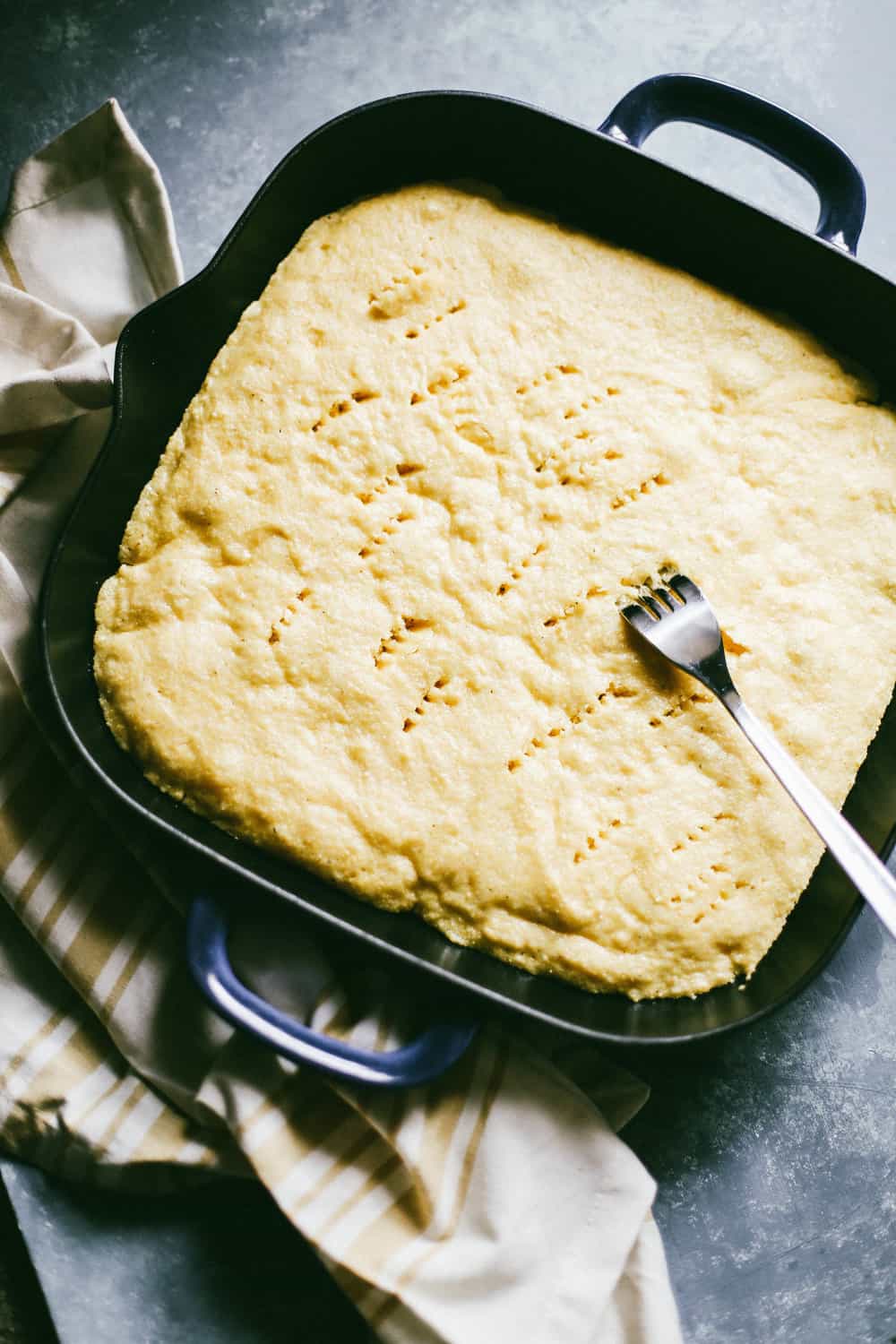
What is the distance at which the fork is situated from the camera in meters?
1.11

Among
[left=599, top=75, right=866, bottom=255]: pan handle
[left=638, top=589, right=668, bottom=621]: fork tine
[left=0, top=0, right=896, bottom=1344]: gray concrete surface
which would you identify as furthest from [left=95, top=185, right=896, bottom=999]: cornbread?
[left=0, top=0, right=896, bottom=1344]: gray concrete surface

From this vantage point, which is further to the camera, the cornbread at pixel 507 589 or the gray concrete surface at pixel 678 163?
the gray concrete surface at pixel 678 163

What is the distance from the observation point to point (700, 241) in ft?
A: 4.53

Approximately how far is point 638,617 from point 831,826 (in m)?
0.31

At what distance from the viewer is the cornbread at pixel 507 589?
1221 millimetres

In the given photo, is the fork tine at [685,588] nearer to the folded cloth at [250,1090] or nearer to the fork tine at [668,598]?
the fork tine at [668,598]

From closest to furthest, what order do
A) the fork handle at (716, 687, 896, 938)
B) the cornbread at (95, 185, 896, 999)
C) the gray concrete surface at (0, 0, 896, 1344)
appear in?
the fork handle at (716, 687, 896, 938)
the cornbread at (95, 185, 896, 999)
the gray concrete surface at (0, 0, 896, 1344)

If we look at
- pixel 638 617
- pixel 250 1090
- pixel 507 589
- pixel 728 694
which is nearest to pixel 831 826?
pixel 728 694

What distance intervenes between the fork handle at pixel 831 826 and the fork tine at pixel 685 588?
0.42 feet

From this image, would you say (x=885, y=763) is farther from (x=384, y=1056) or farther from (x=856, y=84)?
(x=856, y=84)

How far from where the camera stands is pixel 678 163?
153cm

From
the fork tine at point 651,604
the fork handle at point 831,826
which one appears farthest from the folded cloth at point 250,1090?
the fork tine at point 651,604

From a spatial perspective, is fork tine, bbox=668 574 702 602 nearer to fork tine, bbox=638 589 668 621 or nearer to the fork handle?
fork tine, bbox=638 589 668 621

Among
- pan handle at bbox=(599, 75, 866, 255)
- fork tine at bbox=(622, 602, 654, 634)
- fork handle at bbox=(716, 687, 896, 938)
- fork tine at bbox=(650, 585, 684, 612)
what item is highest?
pan handle at bbox=(599, 75, 866, 255)
